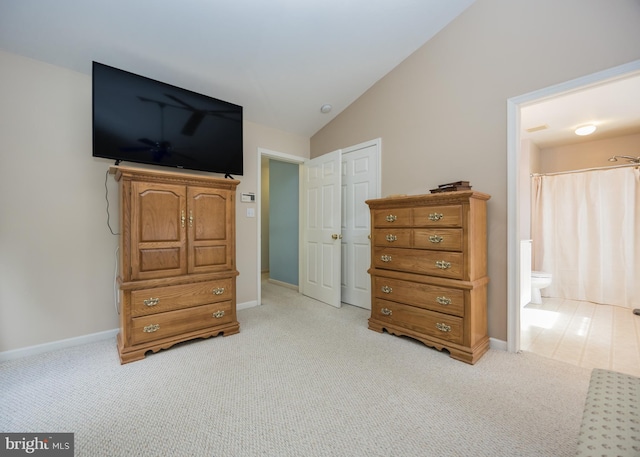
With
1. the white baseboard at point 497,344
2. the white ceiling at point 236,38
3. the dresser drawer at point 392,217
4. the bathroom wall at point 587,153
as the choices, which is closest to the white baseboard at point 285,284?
the dresser drawer at point 392,217

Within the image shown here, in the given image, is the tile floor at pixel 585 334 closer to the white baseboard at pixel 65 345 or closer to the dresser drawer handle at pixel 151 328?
the white baseboard at pixel 65 345

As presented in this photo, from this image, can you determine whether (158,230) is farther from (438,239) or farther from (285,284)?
(285,284)

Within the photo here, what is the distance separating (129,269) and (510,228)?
3.11m

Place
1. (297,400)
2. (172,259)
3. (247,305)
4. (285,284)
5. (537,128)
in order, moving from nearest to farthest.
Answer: (297,400)
(172,259)
(247,305)
(537,128)
(285,284)

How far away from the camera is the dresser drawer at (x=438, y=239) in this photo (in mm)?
2098

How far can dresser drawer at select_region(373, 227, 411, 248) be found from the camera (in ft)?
7.89

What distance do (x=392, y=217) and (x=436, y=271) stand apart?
0.62m

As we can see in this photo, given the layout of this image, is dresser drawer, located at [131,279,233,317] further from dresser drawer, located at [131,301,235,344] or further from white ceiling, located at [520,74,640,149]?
white ceiling, located at [520,74,640,149]

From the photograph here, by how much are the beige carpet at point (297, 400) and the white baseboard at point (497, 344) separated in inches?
3.9

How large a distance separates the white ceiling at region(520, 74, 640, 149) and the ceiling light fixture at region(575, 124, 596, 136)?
5cm

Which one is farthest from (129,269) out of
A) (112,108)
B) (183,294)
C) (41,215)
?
(112,108)

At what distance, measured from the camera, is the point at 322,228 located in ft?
11.9

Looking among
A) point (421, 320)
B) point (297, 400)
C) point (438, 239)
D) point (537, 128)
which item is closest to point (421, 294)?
point (421, 320)

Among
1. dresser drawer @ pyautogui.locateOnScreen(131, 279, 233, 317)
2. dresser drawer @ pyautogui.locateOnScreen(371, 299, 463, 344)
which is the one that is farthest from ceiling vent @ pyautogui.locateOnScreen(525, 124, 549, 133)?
dresser drawer @ pyautogui.locateOnScreen(131, 279, 233, 317)
